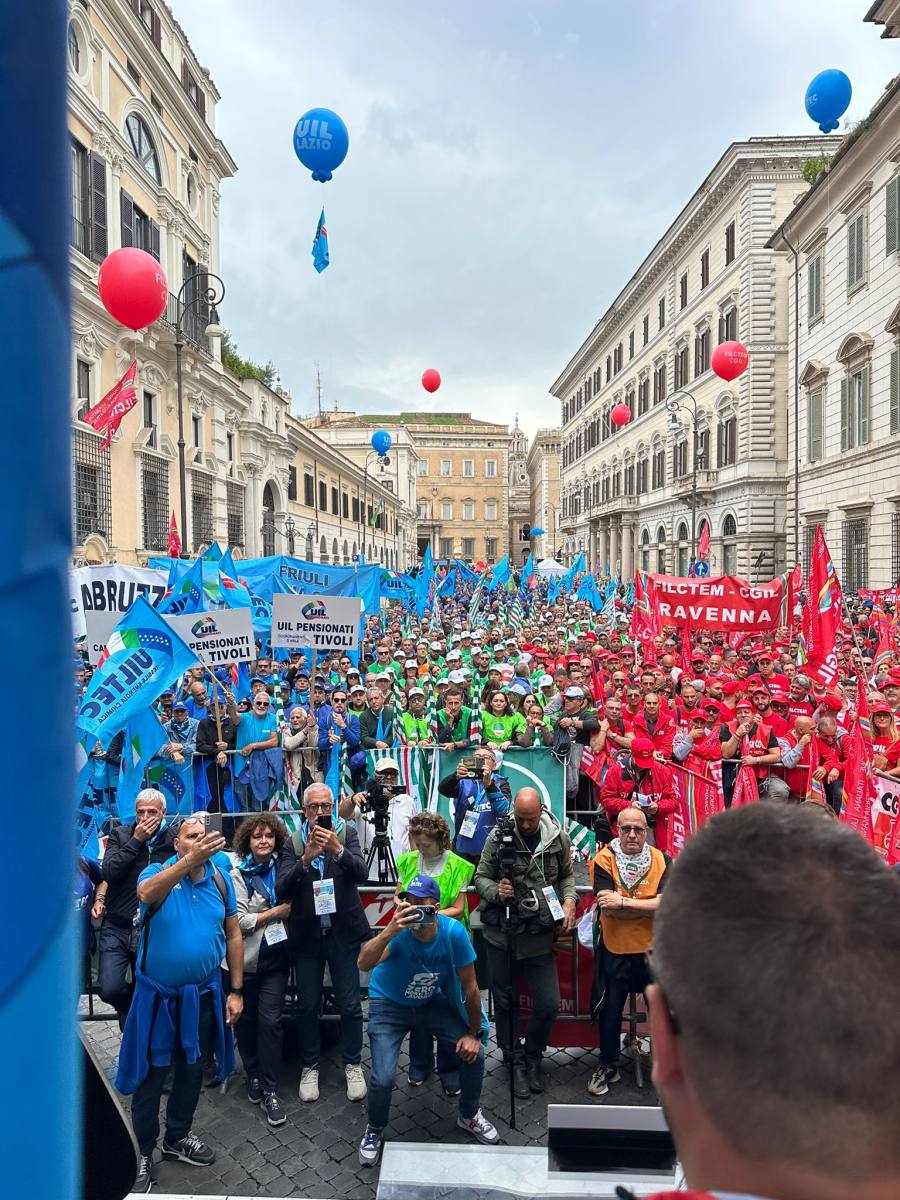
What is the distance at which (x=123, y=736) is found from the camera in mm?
7699

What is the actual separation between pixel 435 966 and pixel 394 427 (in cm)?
8455

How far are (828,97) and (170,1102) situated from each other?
2053 cm

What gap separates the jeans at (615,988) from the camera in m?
5.04

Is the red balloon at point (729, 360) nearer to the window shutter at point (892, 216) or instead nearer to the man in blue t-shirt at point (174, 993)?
the window shutter at point (892, 216)

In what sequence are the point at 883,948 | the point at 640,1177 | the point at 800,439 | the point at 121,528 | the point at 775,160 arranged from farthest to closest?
the point at 775,160
the point at 800,439
the point at 121,528
the point at 640,1177
the point at 883,948

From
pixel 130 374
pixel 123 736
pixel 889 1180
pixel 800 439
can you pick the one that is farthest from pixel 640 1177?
pixel 800 439

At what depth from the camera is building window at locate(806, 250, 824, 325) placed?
3040 centimetres

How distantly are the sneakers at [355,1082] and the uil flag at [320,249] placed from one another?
11.3m

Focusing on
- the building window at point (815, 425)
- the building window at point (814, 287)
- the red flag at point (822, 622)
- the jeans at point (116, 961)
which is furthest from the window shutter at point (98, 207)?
the building window at point (815, 425)

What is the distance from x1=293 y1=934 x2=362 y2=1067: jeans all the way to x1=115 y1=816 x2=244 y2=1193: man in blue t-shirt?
2.14ft

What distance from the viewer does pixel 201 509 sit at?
94.6ft

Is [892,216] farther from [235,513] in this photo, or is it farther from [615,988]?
[615,988]

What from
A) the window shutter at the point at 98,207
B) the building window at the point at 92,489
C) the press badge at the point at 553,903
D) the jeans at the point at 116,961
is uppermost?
the window shutter at the point at 98,207

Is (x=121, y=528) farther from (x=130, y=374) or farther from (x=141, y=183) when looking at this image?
(x=141, y=183)
